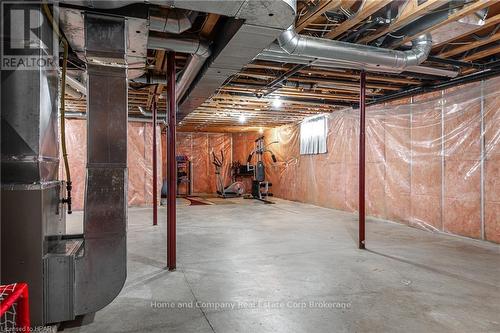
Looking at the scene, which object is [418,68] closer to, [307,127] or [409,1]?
[409,1]

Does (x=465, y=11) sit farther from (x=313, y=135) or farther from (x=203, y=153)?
(x=203, y=153)

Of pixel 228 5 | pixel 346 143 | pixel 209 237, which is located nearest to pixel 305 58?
pixel 228 5

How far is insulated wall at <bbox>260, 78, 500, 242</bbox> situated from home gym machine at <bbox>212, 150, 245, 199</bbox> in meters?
3.72

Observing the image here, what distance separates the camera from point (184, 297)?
2559 mm

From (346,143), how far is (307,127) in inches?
68.3

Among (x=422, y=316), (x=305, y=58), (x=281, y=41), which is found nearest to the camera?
(x=422, y=316)

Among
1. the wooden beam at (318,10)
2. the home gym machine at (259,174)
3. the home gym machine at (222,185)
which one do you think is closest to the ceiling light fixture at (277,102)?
the wooden beam at (318,10)

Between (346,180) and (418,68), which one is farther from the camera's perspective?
(346,180)

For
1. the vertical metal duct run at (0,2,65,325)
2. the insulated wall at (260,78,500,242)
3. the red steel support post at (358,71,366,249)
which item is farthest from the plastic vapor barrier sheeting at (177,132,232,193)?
the vertical metal duct run at (0,2,65,325)

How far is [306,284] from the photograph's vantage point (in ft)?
9.30

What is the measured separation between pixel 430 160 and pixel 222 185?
7113 millimetres

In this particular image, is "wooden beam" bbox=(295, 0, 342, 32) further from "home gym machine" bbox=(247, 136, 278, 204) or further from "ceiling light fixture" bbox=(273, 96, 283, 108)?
"home gym machine" bbox=(247, 136, 278, 204)

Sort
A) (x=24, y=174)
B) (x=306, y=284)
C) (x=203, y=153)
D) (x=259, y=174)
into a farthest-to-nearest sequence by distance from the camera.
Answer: (x=203, y=153) < (x=259, y=174) < (x=306, y=284) < (x=24, y=174)

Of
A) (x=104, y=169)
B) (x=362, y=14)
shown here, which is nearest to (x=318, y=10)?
(x=362, y=14)
